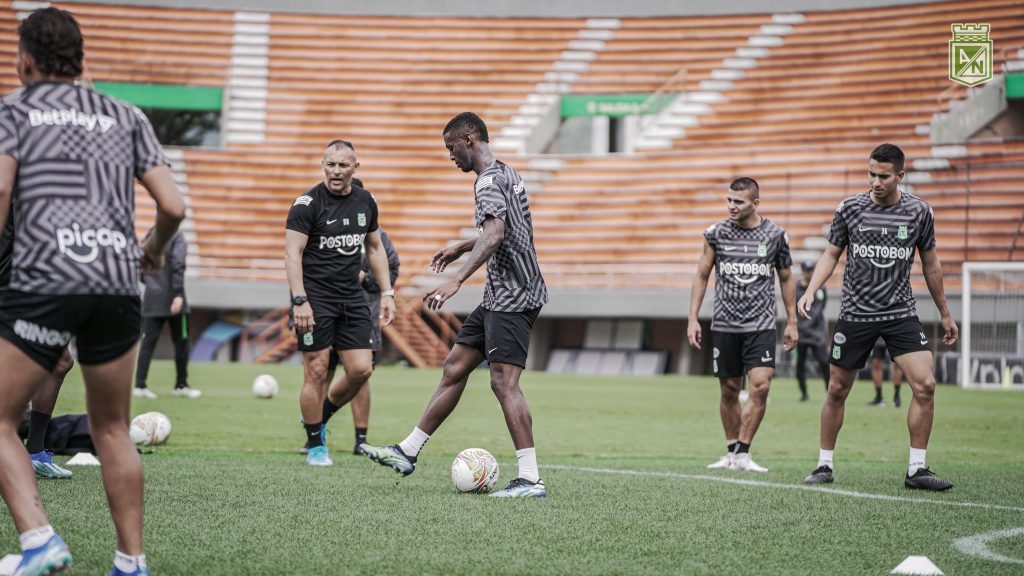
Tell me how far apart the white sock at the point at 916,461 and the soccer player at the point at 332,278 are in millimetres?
3853

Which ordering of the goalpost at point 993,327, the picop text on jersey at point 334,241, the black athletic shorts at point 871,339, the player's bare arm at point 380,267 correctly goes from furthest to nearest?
the goalpost at point 993,327 < the player's bare arm at point 380,267 < the picop text on jersey at point 334,241 < the black athletic shorts at point 871,339

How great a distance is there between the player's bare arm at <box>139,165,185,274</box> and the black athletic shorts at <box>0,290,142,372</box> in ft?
0.61

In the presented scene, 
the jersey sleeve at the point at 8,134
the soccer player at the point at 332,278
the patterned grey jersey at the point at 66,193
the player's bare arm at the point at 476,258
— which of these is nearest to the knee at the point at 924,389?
the player's bare arm at the point at 476,258

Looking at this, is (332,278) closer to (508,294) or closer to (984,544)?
(508,294)

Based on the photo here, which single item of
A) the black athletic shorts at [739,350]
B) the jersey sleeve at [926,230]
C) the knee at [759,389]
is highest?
the jersey sleeve at [926,230]

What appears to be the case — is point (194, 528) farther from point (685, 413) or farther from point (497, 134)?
point (497, 134)

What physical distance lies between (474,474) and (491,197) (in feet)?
5.58

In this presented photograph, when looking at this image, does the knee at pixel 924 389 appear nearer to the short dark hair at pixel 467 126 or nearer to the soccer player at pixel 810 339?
the short dark hair at pixel 467 126

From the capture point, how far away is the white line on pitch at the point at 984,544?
527cm

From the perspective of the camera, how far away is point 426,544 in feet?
17.4

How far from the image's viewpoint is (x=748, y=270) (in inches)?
364

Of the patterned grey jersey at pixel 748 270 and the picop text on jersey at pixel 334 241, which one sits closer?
the picop text on jersey at pixel 334 241

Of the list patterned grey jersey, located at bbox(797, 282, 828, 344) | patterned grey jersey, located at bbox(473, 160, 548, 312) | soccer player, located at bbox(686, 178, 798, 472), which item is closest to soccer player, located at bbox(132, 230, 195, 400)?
soccer player, located at bbox(686, 178, 798, 472)

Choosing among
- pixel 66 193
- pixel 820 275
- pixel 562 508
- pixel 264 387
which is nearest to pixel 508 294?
pixel 562 508
